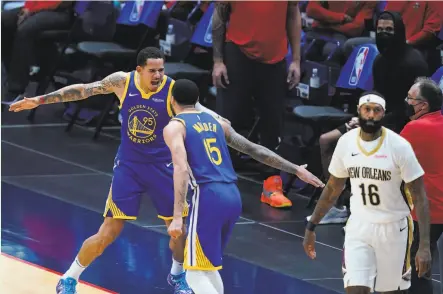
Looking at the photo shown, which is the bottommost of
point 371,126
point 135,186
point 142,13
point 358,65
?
point 142,13

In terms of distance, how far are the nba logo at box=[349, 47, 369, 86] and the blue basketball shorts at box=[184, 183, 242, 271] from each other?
152 inches

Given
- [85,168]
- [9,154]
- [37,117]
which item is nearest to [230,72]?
[85,168]

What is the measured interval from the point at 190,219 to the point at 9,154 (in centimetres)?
607

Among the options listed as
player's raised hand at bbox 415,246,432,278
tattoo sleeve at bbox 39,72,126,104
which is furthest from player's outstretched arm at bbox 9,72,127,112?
player's raised hand at bbox 415,246,432,278

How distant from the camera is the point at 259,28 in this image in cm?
1071

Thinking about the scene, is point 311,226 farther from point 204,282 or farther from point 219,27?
point 219,27

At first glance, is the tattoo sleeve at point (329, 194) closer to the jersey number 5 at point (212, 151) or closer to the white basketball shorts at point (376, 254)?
the white basketball shorts at point (376, 254)

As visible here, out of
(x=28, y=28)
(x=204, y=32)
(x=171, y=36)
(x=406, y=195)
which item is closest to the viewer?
(x=406, y=195)

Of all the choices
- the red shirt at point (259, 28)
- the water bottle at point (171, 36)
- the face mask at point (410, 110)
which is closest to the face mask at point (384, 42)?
the face mask at point (410, 110)

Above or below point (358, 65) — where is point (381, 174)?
above

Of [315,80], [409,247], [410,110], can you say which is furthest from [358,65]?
[409,247]

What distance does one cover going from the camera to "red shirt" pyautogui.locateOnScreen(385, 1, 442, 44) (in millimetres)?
10961

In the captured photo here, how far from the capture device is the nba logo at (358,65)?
35.1ft

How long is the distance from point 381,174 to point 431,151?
80 centimetres
